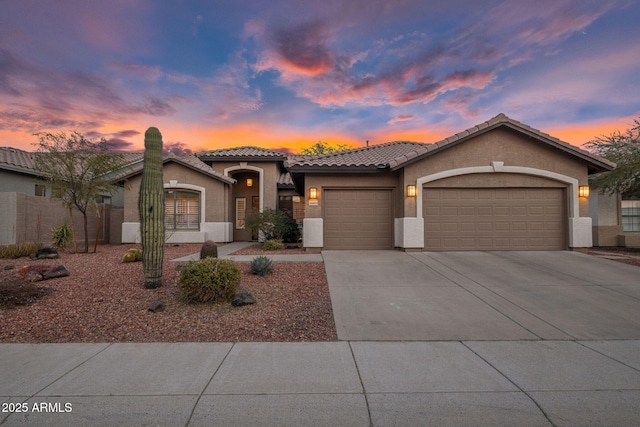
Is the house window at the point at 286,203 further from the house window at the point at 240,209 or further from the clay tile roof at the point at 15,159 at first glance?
the clay tile roof at the point at 15,159

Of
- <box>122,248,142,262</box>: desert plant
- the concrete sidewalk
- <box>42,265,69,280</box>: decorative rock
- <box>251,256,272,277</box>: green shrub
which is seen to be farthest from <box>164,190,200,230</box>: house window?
the concrete sidewalk

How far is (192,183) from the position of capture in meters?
17.7

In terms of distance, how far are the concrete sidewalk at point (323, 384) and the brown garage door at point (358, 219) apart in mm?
Answer: 8092

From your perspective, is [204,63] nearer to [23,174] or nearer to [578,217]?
[23,174]

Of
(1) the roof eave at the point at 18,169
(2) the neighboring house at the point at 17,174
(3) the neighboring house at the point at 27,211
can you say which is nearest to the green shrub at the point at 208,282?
(3) the neighboring house at the point at 27,211

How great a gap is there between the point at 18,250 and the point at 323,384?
514 inches

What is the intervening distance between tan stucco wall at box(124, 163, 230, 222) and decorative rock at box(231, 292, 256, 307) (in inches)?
487

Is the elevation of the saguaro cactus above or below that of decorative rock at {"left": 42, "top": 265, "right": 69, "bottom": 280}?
above

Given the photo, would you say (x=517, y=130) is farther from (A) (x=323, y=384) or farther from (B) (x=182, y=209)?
(B) (x=182, y=209)

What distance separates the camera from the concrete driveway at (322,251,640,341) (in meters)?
5.20

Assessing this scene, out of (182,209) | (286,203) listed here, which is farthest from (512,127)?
(182,209)

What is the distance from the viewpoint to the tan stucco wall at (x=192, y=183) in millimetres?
17234

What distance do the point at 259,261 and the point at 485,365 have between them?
5746mm

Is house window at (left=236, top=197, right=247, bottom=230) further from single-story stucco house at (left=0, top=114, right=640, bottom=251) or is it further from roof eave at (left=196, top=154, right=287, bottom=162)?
single-story stucco house at (left=0, top=114, right=640, bottom=251)
